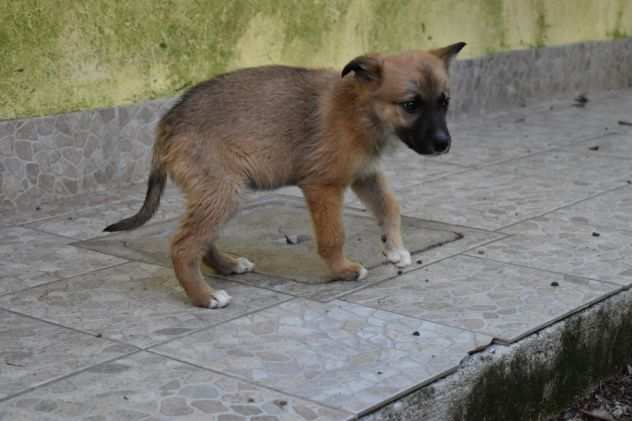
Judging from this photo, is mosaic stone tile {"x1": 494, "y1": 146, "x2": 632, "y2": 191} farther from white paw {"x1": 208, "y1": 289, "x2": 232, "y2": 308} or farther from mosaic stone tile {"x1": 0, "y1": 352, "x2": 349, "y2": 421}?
mosaic stone tile {"x1": 0, "y1": 352, "x2": 349, "y2": 421}

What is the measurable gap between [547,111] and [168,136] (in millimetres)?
6460

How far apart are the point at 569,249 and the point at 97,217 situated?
116 inches

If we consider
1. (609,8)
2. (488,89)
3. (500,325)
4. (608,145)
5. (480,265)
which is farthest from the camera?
(609,8)

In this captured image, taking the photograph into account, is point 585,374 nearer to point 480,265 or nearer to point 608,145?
point 480,265

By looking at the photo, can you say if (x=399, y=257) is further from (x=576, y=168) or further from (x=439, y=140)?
(x=576, y=168)

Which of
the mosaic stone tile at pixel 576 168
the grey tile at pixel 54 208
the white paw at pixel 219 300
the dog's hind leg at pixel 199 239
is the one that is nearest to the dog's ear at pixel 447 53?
the dog's hind leg at pixel 199 239

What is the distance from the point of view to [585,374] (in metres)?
4.76

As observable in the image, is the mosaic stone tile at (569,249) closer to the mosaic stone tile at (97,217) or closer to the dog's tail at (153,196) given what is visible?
the dog's tail at (153,196)

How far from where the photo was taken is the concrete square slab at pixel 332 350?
3.93 metres

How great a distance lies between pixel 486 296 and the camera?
16.4 feet

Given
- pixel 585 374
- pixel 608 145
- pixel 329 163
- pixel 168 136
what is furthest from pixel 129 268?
pixel 608 145

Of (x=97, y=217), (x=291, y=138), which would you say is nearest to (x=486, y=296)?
(x=291, y=138)

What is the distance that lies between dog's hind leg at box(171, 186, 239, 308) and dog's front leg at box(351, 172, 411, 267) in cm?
93

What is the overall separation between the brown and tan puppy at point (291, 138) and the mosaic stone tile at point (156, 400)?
909 mm
